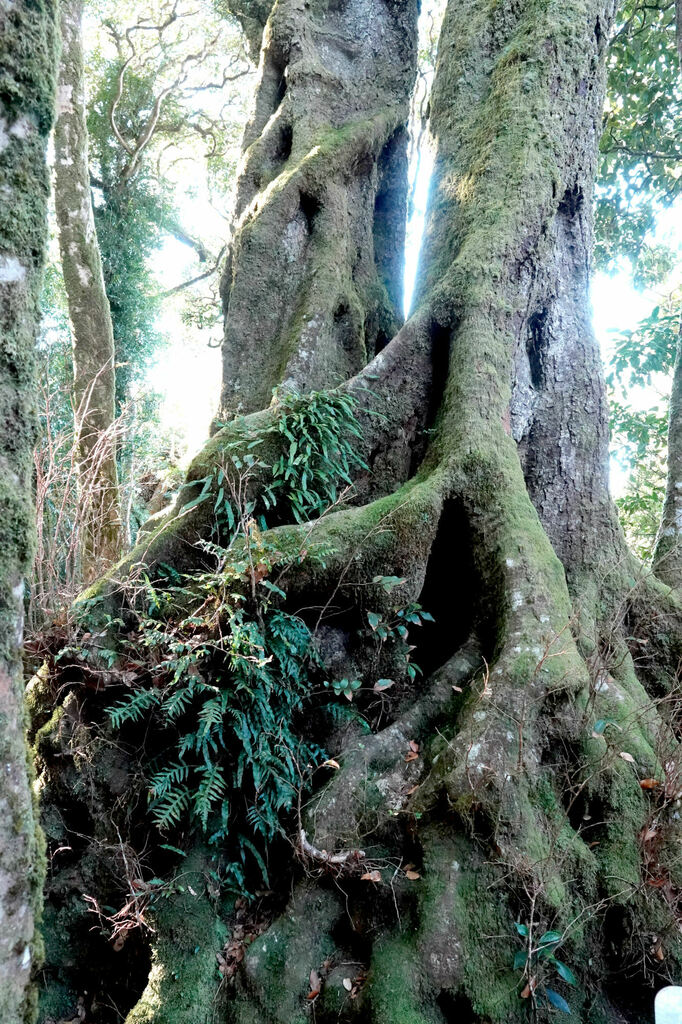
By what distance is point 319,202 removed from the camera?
5543 millimetres

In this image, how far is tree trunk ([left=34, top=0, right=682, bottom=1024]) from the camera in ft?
9.11

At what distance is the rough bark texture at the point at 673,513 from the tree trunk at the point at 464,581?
0.64 metres

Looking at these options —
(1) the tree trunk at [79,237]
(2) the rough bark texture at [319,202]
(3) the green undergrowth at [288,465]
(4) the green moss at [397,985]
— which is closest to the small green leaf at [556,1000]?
(4) the green moss at [397,985]

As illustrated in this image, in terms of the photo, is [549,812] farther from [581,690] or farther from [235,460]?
[235,460]

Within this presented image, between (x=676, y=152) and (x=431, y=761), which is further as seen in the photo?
(x=676, y=152)

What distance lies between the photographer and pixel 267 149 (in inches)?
236

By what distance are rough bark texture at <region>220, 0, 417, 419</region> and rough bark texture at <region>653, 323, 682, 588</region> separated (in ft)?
8.61

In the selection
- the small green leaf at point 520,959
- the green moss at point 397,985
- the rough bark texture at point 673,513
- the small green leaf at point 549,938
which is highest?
the rough bark texture at point 673,513

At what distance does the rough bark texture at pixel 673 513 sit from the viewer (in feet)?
16.5

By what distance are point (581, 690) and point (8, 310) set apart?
307cm

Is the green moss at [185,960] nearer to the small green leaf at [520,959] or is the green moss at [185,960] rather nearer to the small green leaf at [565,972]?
the small green leaf at [520,959]

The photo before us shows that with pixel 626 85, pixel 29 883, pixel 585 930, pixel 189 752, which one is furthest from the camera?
pixel 626 85

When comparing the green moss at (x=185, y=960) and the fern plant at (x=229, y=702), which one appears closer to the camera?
the green moss at (x=185, y=960)

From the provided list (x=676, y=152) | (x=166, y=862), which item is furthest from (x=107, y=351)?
(x=676, y=152)
